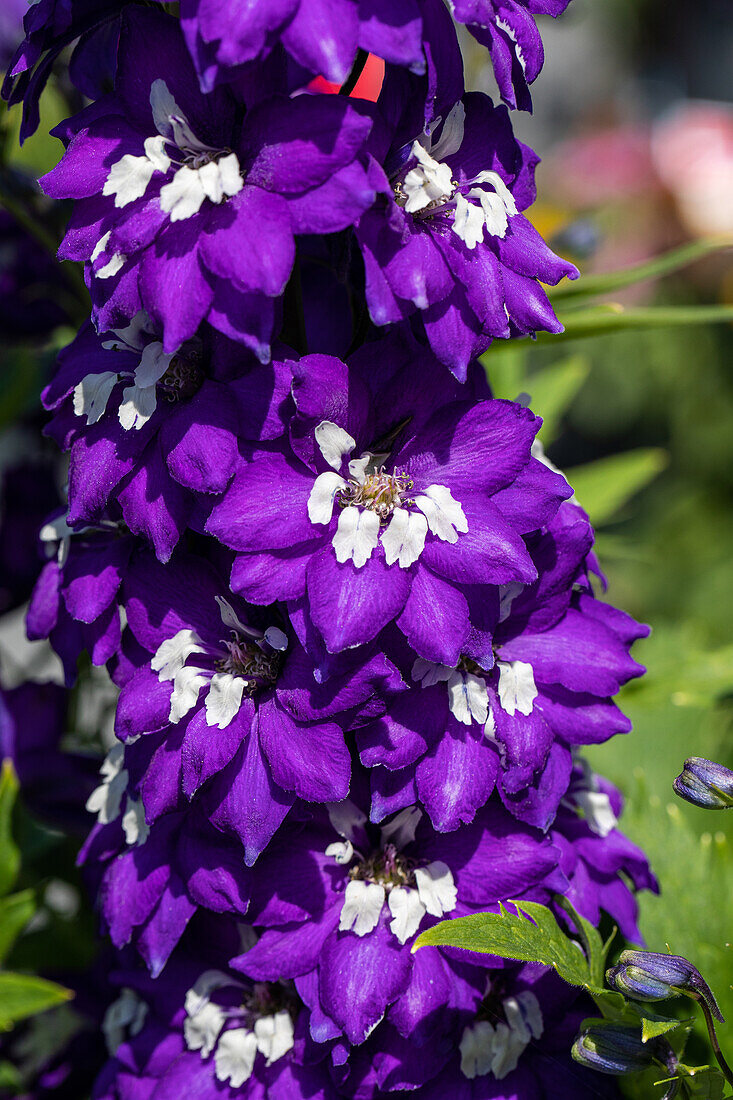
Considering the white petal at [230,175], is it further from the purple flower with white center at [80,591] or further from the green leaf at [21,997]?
the green leaf at [21,997]

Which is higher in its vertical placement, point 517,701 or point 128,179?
point 128,179

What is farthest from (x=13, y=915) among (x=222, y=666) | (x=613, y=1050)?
(x=613, y=1050)

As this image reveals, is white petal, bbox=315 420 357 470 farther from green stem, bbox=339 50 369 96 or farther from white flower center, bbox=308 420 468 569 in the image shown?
green stem, bbox=339 50 369 96

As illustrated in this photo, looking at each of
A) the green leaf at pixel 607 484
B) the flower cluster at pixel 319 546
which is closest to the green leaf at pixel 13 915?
the flower cluster at pixel 319 546

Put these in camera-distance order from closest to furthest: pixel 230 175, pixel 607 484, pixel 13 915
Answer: pixel 230 175
pixel 13 915
pixel 607 484

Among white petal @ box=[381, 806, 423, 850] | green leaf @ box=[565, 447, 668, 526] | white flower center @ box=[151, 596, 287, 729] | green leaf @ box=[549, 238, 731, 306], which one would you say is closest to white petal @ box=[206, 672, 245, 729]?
white flower center @ box=[151, 596, 287, 729]

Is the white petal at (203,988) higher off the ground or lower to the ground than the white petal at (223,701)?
lower

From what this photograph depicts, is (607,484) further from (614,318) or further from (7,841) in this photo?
(7,841)
